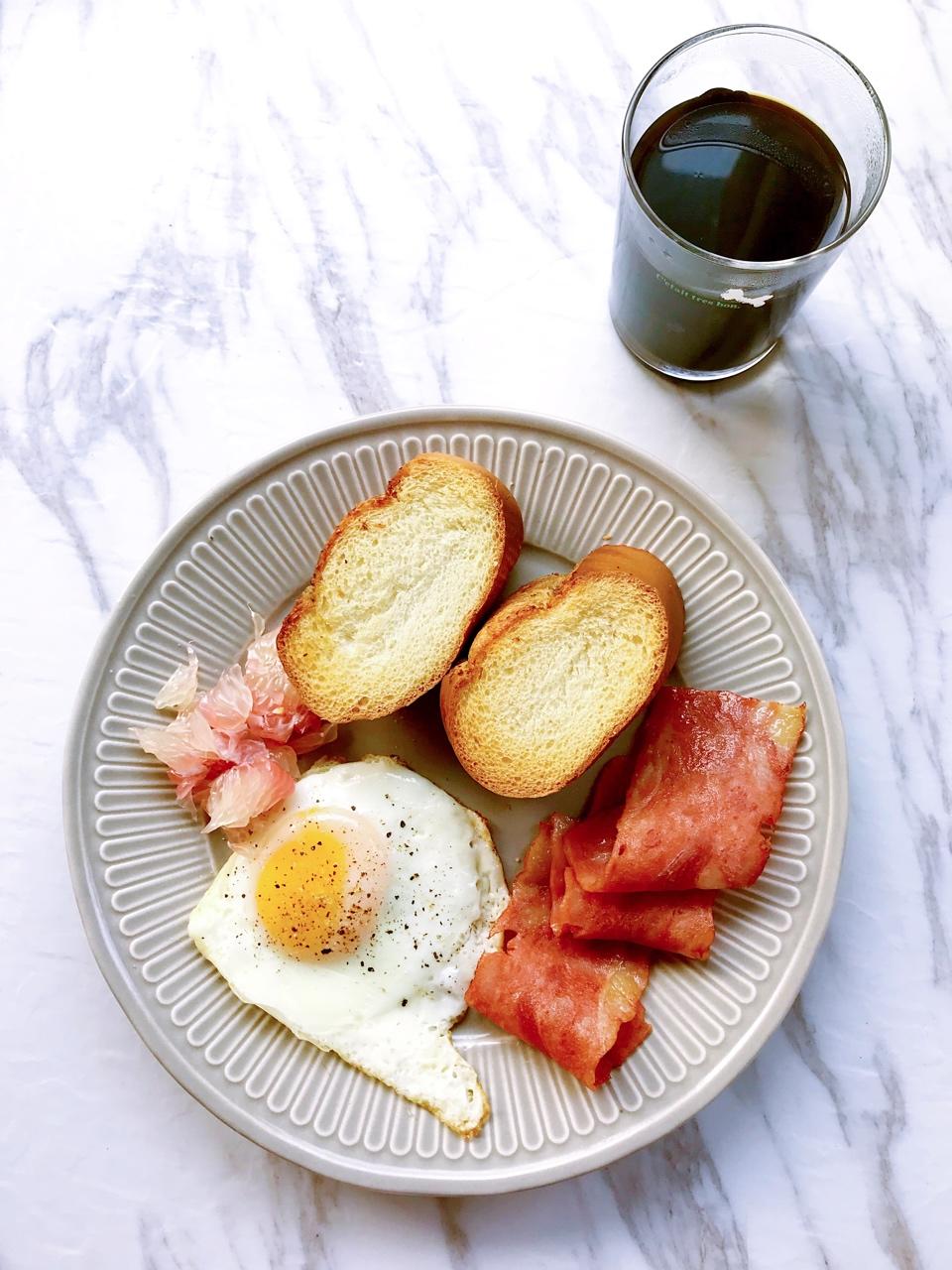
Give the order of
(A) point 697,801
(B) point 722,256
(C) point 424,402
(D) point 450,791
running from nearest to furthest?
1. (B) point 722,256
2. (A) point 697,801
3. (D) point 450,791
4. (C) point 424,402

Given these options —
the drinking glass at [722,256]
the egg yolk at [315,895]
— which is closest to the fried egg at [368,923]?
the egg yolk at [315,895]

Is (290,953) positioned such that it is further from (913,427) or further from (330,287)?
(913,427)

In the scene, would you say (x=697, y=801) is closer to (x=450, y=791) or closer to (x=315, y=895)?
(x=450, y=791)

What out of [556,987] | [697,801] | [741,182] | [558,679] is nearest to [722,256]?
[741,182]

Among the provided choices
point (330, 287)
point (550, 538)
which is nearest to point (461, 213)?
point (330, 287)

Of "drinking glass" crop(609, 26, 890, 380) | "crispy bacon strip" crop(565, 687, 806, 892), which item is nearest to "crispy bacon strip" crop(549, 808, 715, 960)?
"crispy bacon strip" crop(565, 687, 806, 892)
